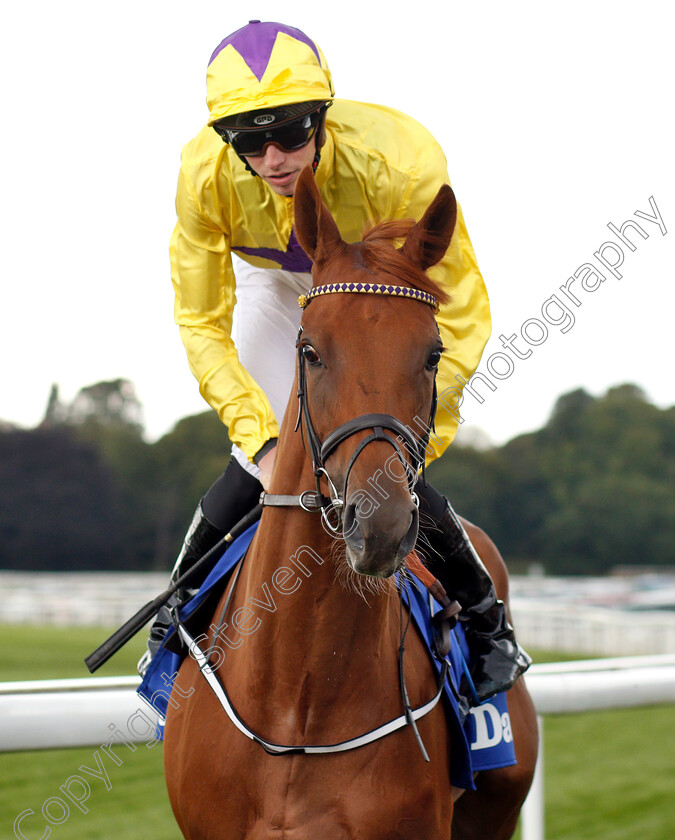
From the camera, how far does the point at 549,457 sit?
54.1m

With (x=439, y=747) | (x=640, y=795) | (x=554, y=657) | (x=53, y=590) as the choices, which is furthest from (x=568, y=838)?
(x=53, y=590)

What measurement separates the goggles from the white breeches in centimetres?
65

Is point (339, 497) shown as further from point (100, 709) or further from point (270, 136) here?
point (100, 709)

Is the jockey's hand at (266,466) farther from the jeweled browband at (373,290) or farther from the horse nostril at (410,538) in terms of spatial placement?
the horse nostril at (410,538)

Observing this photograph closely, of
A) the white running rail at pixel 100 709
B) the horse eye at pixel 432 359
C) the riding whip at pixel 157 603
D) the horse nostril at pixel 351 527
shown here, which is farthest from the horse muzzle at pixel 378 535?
the white running rail at pixel 100 709

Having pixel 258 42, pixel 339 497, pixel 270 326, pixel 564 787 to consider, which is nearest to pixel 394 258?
pixel 339 497

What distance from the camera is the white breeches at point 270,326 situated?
3.17 metres

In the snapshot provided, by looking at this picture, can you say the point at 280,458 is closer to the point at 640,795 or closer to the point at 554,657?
the point at 640,795

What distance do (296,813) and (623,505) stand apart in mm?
49568

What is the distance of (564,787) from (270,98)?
576cm

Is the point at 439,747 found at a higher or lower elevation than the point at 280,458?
lower

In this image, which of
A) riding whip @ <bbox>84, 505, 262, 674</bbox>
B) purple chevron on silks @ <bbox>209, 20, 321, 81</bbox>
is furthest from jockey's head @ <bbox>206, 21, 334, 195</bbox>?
riding whip @ <bbox>84, 505, 262, 674</bbox>

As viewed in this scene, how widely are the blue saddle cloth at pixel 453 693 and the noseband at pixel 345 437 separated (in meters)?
0.46

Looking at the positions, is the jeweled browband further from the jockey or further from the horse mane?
the jockey
